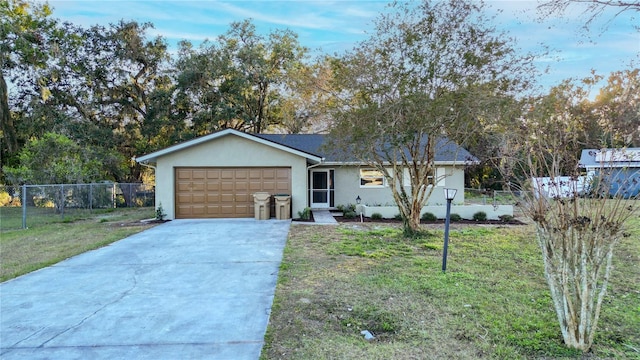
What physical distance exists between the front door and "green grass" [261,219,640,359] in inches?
337

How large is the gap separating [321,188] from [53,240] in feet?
32.9

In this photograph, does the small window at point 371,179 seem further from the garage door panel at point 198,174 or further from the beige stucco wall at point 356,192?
the garage door panel at point 198,174

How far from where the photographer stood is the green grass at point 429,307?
3.39m

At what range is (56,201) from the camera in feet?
47.8

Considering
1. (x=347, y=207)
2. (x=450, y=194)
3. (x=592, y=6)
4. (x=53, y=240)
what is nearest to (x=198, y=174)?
(x=53, y=240)

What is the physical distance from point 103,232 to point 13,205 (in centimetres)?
1057

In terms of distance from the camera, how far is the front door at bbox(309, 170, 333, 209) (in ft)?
54.2

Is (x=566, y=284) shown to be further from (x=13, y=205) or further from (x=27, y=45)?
(x=27, y=45)

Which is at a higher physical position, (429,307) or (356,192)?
(356,192)

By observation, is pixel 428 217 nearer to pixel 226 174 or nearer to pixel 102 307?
pixel 226 174

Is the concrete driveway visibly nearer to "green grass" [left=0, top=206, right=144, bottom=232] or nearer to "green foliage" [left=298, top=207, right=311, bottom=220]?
"green foliage" [left=298, top=207, right=311, bottom=220]

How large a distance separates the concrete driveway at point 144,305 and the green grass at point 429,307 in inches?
16.8

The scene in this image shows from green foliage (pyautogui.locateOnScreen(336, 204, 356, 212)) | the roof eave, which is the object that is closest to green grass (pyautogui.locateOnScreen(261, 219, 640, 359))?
the roof eave

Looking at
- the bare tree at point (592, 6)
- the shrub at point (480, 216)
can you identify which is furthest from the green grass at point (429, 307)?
the shrub at point (480, 216)
